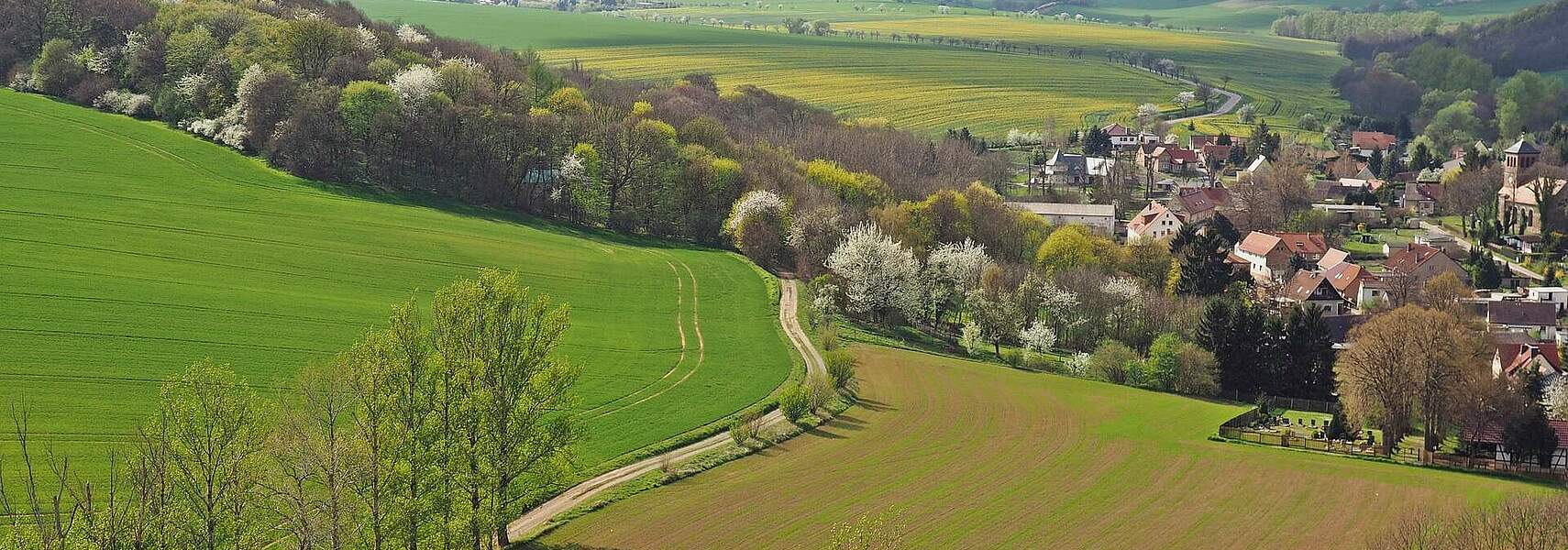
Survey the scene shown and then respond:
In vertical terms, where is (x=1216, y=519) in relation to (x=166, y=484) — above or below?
below

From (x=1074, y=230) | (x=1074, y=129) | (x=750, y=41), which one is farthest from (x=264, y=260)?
(x=750, y=41)

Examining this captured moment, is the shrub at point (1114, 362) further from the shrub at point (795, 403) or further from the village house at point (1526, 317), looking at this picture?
the village house at point (1526, 317)

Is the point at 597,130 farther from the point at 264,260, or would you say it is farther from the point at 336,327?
the point at 336,327

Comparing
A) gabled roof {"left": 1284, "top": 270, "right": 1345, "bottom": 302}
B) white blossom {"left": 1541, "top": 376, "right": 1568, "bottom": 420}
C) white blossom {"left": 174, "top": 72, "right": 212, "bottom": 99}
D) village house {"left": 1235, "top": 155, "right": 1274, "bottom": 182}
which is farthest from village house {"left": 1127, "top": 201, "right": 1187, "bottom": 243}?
white blossom {"left": 174, "top": 72, "right": 212, "bottom": 99}

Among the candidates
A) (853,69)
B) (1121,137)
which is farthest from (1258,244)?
(853,69)

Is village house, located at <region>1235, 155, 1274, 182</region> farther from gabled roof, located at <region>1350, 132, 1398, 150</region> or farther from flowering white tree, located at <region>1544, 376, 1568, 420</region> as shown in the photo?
flowering white tree, located at <region>1544, 376, 1568, 420</region>

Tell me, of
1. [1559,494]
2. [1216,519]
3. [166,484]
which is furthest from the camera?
[1559,494]

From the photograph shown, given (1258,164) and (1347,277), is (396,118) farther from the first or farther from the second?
(1258,164)

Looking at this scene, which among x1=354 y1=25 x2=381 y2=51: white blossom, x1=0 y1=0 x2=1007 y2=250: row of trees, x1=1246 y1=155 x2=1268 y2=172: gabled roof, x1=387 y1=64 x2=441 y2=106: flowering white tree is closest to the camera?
x1=0 y1=0 x2=1007 y2=250: row of trees
